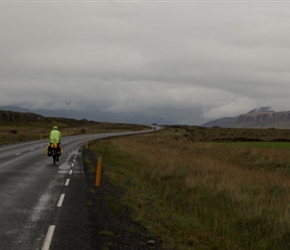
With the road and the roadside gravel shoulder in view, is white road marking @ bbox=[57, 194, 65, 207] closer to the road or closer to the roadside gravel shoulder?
the road

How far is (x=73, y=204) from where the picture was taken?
1170cm

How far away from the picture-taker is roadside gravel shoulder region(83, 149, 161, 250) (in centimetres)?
805

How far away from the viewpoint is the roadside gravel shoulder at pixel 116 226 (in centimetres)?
805

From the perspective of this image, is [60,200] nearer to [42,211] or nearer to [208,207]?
[42,211]

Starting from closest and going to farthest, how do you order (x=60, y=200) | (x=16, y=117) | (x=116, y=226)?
(x=116, y=226)
(x=60, y=200)
(x=16, y=117)

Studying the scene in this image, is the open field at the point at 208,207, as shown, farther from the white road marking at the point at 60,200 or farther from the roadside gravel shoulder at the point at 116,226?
the white road marking at the point at 60,200

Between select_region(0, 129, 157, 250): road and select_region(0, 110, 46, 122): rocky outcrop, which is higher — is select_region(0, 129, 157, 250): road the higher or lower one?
the lower one

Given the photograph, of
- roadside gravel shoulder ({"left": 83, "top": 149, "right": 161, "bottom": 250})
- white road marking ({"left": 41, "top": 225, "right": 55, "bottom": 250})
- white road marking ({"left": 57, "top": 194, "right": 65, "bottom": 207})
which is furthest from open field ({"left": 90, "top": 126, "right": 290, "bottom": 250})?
white road marking ({"left": 41, "top": 225, "right": 55, "bottom": 250})

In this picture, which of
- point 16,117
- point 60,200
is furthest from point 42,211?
point 16,117

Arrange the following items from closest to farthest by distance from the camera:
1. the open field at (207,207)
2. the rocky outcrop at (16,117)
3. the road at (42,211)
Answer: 1. the road at (42,211)
2. the open field at (207,207)
3. the rocky outcrop at (16,117)

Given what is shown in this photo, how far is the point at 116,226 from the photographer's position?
9.41 meters

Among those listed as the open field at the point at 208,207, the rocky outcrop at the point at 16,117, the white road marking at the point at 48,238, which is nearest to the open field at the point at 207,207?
the open field at the point at 208,207

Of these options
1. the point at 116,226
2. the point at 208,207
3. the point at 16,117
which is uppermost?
the point at 16,117

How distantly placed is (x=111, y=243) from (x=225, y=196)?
745 cm
